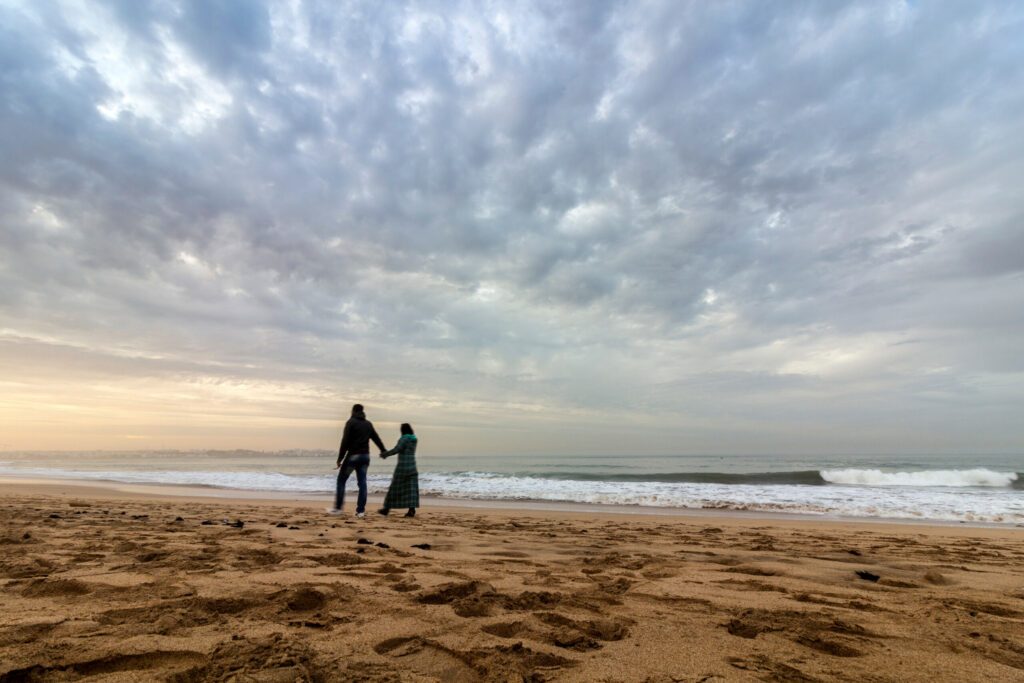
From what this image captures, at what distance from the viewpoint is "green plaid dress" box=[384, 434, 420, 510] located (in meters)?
9.84

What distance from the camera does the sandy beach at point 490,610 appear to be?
2.32 metres

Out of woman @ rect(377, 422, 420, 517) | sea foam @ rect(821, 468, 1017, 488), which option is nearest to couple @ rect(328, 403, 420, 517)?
woman @ rect(377, 422, 420, 517)

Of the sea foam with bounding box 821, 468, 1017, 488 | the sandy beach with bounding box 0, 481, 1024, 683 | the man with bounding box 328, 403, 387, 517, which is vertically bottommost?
the sea foam with bounding box 821, 468, 1017, 488

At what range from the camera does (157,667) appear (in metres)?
2.22

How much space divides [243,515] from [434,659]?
8.11 meters

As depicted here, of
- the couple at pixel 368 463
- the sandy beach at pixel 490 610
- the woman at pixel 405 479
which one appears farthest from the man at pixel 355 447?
the sandy beach at pixel 490 610

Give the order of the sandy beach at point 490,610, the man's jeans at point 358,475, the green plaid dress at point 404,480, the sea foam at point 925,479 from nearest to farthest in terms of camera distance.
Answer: the sandy beach at point 490,610, the man's jeans at point 358,475, the green plaid dress at point 404,480, the sea foam at point 925,479

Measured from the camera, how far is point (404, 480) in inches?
392

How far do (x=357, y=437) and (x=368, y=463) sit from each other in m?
0.56

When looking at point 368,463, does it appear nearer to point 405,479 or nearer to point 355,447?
point 355,447

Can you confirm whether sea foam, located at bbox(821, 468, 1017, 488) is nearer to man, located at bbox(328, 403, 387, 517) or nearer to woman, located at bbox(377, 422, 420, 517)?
woman, located at bbox(377, 422, 420, 517)

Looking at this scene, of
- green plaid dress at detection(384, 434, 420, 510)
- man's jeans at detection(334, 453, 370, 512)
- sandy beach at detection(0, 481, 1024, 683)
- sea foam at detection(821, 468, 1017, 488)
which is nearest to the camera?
sandy beach at detection(0, 481, 1024, 683)

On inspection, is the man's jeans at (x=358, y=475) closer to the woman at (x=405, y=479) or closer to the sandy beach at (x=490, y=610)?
the woman at (x=405, y=479)

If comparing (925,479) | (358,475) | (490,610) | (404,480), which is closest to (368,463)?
(358,475)
